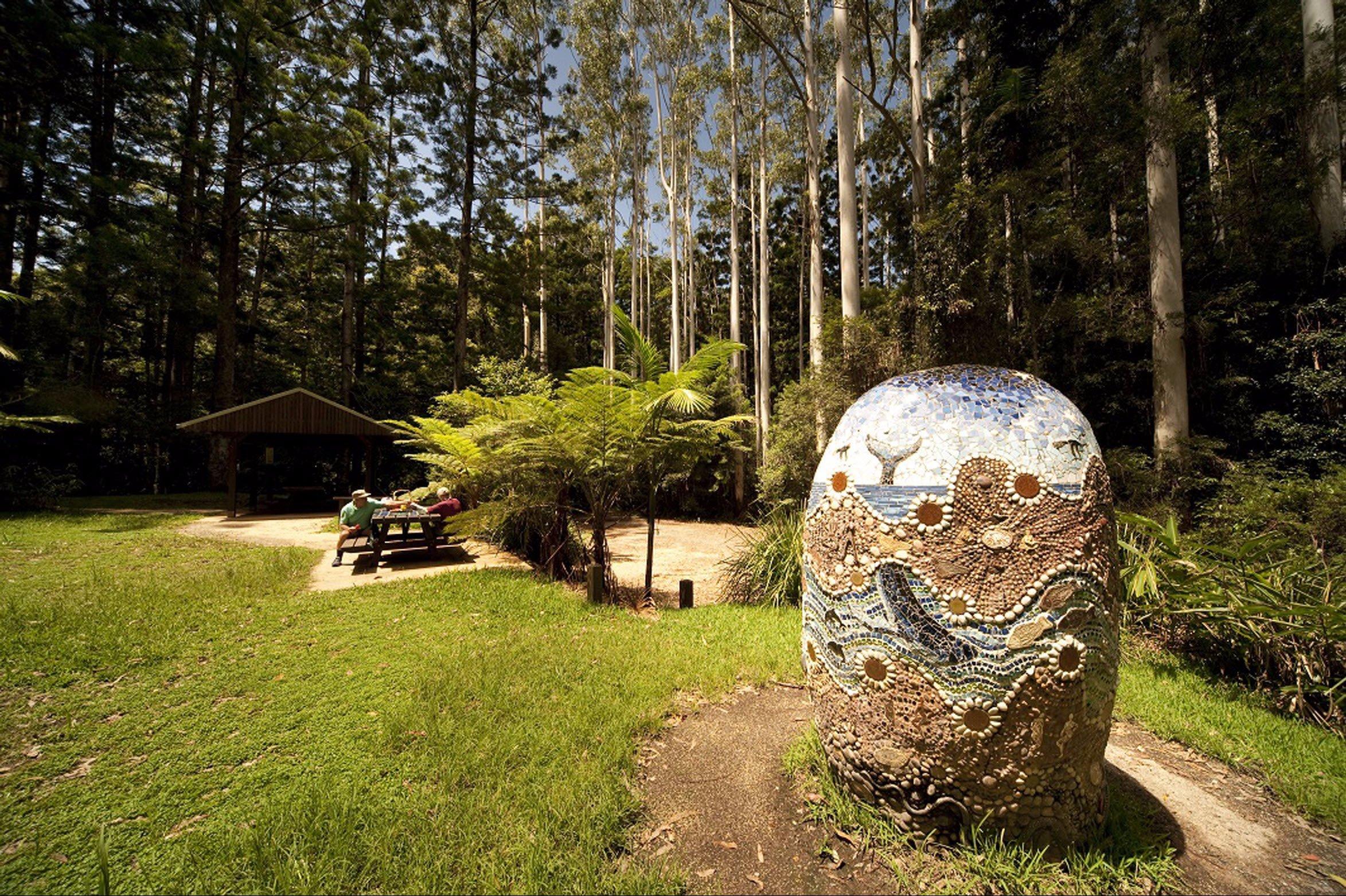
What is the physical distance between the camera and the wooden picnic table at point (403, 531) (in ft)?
22.6

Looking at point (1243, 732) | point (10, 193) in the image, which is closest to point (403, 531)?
point (1243, 732)

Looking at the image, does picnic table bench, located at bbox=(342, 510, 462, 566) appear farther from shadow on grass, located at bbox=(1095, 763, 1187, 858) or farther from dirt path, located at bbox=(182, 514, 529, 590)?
shadow on grass, located at bbox=(1095, 763, 1187, 858)

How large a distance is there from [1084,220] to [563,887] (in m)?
11.6

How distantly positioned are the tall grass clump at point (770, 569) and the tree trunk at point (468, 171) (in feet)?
39.4

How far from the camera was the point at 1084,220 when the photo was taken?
26.3 ft

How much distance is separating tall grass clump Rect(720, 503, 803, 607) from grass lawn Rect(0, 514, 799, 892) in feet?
2.44

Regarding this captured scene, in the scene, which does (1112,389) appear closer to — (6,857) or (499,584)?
(499,584)

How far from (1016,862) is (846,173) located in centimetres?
1067

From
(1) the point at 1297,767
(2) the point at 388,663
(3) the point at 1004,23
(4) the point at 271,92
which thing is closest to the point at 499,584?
(2) the point at 388,663

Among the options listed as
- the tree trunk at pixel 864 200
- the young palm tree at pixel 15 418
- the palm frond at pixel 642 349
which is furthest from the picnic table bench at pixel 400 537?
the tree trunk at pixel 864 200

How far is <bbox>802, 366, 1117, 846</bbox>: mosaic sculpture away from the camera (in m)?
1.73

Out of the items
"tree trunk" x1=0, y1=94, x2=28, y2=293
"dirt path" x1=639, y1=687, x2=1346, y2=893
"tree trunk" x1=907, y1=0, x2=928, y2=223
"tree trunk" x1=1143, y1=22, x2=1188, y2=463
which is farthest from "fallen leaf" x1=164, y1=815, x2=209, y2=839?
"tree trunk" x1=0, y1=94, x2=28, y2=293

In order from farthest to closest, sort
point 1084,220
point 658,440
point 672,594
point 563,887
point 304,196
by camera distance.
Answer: point 304,196
point 1084,220
point 672,594
point 658,440
point 563,887

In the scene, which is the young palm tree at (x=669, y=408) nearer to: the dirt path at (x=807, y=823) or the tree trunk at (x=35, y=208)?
the dirt path at (x=807, y=823)
